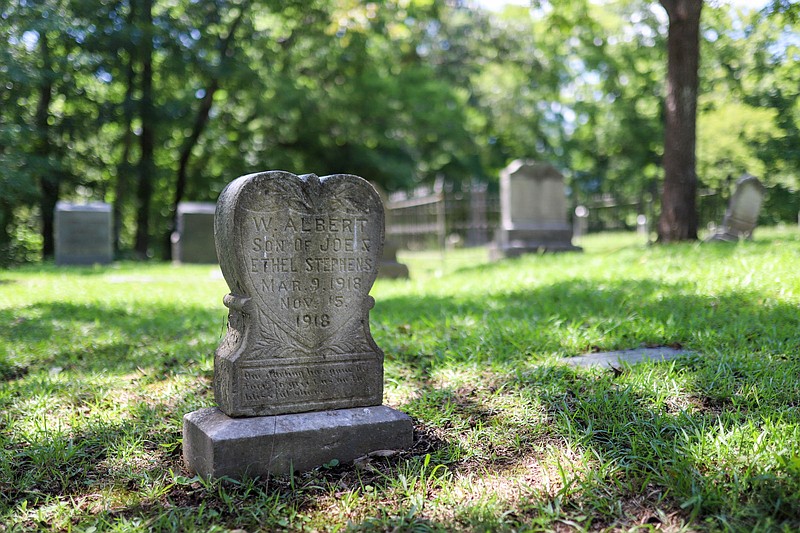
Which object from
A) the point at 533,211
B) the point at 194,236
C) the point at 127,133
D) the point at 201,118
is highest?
the point at 201,118

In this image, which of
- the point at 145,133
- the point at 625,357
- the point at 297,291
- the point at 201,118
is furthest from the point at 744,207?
the point at 145,133

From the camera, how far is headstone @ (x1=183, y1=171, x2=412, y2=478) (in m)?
3.10

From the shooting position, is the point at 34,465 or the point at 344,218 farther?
the point at 344,218

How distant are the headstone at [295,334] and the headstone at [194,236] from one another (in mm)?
12208

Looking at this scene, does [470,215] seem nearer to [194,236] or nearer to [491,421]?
[194,236]

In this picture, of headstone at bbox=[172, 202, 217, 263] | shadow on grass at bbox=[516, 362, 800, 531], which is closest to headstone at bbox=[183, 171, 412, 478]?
shadow on grass at bbox=[516, 362, 800, 531]

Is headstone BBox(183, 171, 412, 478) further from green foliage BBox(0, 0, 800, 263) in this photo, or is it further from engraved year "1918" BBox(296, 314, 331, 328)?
green foliage BBox(0, 0, 800, 263)

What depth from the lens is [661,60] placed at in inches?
730

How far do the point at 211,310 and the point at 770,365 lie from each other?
17.5 ft

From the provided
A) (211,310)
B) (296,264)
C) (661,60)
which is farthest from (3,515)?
(661,60)

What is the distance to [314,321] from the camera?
132 inches

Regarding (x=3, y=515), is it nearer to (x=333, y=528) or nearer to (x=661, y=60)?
(x=333, y=528)

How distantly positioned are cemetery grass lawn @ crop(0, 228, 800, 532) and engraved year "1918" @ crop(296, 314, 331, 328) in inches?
27.7

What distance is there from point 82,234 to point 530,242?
375 inches
